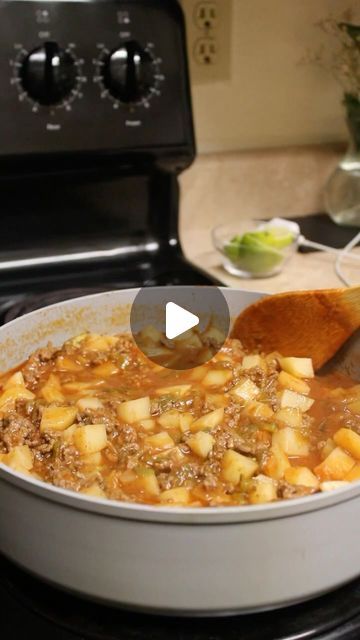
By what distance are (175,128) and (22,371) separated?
1.71 feet

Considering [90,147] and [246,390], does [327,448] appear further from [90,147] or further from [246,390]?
[90,147]

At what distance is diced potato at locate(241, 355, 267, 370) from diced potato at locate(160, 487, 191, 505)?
31 centimetres

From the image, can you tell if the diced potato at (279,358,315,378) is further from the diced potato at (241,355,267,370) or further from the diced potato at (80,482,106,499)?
the diced potato at (80,482,106,499)

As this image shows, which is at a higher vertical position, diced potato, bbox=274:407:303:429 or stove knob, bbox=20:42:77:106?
stove knob, bbox=20:42:77:106

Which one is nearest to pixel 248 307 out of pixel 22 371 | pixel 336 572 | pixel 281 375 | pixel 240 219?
pixel 281 375

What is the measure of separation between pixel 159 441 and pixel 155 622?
0.22 meters

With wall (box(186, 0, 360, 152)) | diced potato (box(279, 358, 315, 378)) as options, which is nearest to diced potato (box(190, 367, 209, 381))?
diced potato (box(279, 358, 315, 378))

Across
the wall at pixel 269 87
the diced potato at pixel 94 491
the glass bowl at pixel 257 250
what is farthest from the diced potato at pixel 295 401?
A: the wall at pixel 269 87

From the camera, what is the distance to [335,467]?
2.84 feet

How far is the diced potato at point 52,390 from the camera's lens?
1008 mm

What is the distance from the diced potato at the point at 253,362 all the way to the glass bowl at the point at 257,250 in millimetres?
357

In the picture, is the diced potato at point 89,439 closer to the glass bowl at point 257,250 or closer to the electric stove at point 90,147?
the electric stove at point 90,147

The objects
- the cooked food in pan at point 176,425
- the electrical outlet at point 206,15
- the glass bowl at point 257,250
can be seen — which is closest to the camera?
the cooked food in pan at point 176,425

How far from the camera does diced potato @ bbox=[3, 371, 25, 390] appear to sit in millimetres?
1038
